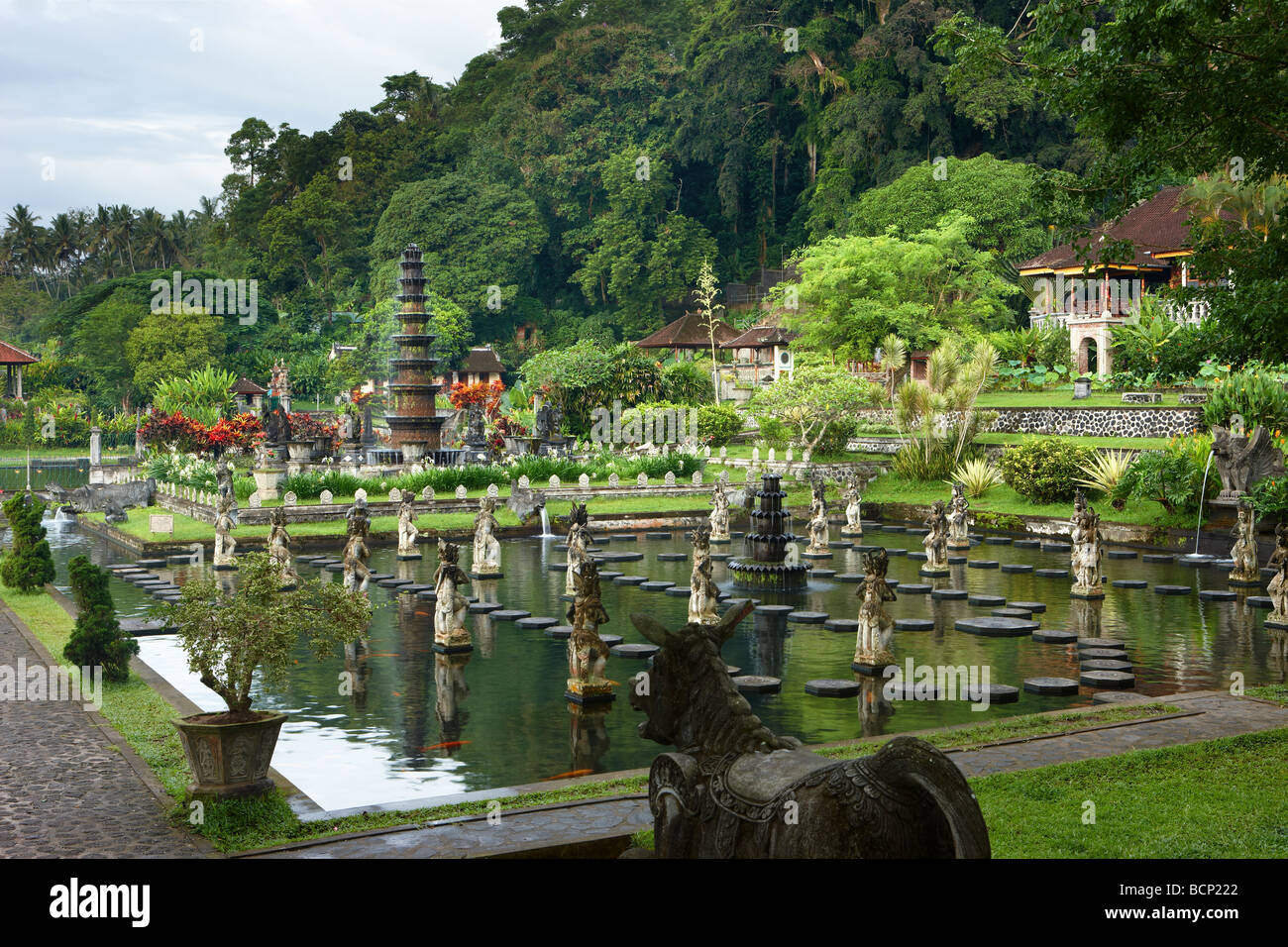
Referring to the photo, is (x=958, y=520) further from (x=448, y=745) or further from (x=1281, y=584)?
(x=448, y=745)

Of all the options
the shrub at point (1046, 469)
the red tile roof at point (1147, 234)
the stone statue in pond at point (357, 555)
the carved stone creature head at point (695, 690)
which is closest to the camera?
the carved stone creature head at point (695, 690)

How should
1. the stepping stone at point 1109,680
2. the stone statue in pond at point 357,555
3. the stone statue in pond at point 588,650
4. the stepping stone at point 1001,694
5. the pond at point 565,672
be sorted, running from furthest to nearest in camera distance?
the stone statue in pond at point 357,555, the stepping stone at point 1109,680, the stepping stone at point 1001,694, the stone statue in pond at point 588,650, the pond at point 565,672

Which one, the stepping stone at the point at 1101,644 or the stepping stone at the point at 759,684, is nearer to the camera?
the stepping stone at the point at 759,684

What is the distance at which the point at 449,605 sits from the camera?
16125 mm

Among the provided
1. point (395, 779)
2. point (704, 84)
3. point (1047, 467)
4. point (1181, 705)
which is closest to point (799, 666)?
point (1181, 705)

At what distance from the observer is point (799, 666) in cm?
1536

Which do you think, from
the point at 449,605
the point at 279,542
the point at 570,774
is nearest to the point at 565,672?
the point at 449,605

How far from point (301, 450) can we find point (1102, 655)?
100ft

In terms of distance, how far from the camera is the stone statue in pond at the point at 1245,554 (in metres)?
21.3

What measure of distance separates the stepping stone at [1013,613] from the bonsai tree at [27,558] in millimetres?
15697

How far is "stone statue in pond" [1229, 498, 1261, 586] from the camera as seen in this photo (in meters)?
21.3

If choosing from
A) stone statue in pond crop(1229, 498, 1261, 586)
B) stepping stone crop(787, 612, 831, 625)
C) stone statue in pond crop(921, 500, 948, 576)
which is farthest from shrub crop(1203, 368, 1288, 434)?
stepping stone crop(787, 612, 831, 625)

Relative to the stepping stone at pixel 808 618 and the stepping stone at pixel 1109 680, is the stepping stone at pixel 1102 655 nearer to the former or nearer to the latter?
the stepping stone at pixel 1109 680

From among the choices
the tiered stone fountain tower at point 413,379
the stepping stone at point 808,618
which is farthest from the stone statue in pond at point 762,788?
the tiered stone fountain tower at point 413,379
